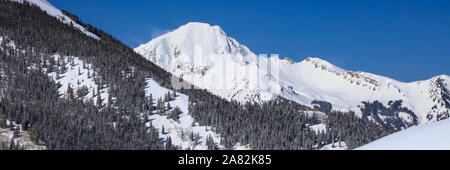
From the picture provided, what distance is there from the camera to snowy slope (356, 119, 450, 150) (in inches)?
529

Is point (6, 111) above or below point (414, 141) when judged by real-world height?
above

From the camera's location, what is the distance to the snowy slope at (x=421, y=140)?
13.4 metres

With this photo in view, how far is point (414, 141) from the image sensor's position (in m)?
14.0

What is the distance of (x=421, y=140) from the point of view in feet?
45.6
